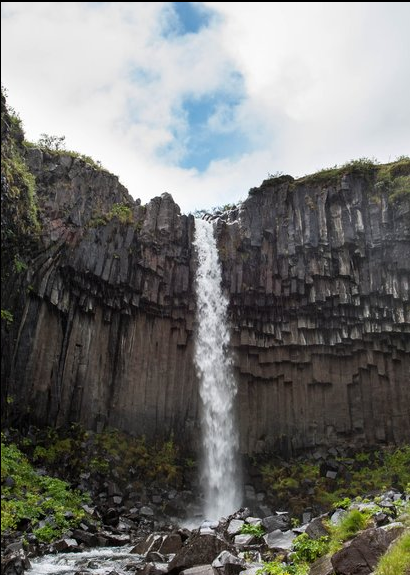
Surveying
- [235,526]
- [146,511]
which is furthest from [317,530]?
[146,511]

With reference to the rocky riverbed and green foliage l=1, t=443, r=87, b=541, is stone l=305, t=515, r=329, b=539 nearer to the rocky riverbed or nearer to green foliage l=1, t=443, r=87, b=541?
the rocky riverbed

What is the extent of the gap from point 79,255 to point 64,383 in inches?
192

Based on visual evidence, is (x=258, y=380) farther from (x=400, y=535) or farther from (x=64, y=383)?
(x=400, y=535)

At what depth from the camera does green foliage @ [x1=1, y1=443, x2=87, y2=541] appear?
13.0 metres

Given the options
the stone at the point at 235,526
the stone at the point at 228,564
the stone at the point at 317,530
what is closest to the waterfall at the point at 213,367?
the stone at the point at 235,526

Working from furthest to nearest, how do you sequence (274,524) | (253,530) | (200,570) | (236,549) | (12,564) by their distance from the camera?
(274,524) → (253,530) → (236,549) → (200,570) → (12,564)

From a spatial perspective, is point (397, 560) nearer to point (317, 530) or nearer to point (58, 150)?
point (317, 530)

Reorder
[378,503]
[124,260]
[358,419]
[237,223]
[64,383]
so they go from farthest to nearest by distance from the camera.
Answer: [237,223], [358,419], [124,260], [64,383], [378,503]

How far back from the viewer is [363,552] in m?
8.23

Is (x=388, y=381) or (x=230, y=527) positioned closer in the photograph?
(x=230, y=527)

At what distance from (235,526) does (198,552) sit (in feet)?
10.4

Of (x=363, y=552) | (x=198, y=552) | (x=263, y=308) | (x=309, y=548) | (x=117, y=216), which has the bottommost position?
(x=198, y=552)

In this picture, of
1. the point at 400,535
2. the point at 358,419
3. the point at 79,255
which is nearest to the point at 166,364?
the point at 79,255

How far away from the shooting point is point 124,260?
21953 mm
